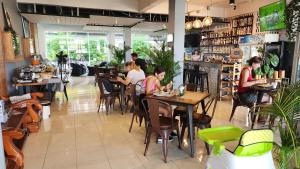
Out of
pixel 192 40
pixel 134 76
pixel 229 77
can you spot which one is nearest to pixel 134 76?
pixel 134 76

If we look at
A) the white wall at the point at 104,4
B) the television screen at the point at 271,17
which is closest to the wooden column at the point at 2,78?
the white wall at the point at 104,4

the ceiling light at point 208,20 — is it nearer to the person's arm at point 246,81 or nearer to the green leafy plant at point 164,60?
the green leafy plant at point 164,60

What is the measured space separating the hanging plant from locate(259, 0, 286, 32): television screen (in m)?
4.49

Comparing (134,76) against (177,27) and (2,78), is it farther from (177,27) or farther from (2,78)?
(2,78)

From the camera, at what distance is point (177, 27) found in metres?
5.60

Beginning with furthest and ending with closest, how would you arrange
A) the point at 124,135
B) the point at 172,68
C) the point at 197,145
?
the point at 172,68, the point at 124,135, the point at 197,145

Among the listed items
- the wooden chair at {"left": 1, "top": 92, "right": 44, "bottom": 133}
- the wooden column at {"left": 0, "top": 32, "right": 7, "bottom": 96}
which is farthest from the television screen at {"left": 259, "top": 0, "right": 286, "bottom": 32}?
the wooden column at {"left": 0, "top": 32, "right": 7, "bottom": 96}

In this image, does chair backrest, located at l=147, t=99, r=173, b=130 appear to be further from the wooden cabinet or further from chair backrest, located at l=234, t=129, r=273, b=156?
the wooden cabinet

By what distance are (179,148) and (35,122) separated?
2662 mm

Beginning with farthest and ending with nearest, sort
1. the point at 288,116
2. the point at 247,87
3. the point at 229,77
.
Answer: the point at 229,77 < the point at 247,87 < the point at 288,116

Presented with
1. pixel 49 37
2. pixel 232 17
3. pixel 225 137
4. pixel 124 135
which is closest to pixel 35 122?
pixel 124 135

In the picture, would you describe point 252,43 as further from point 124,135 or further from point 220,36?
point 124,135

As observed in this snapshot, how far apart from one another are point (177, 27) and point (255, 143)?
4.38 metres

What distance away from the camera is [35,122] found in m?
3.94
